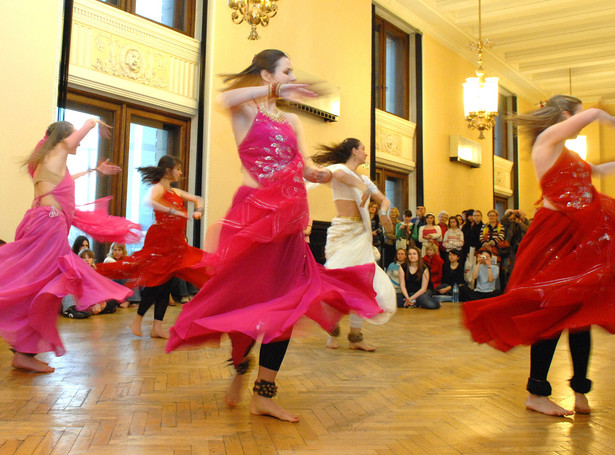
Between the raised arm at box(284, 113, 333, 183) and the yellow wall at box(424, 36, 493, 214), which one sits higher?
the yellow wall at box(424, 36, 493, 214)

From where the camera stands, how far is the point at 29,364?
2938mm

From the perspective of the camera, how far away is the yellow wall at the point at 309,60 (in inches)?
287

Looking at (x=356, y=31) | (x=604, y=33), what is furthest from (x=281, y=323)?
(x=604, y=33)

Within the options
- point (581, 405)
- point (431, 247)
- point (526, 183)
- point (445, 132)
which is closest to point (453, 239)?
point (431, 247)

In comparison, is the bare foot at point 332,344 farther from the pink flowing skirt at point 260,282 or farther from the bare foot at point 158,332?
the pink flowing skirt at point 260,282

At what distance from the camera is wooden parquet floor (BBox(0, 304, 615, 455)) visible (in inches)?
73.0

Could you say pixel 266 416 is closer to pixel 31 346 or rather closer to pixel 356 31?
→ pixel 31 346

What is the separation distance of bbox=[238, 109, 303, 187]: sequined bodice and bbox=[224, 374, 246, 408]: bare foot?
781mm

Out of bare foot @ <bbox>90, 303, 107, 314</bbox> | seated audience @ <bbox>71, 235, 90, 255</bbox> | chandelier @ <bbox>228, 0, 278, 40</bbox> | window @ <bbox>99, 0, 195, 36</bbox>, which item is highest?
window @ <bbox>99, 0, 195, 36</bbox>

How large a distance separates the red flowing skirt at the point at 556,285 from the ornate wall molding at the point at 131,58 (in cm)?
521

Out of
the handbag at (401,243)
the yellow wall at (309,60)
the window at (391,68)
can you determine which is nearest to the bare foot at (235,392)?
the yellow wall at (309,60)

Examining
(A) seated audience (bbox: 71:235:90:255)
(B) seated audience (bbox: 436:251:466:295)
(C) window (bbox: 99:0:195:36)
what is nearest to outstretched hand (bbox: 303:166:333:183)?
→ (A) seated audience (bbox: 71:235:90:255)

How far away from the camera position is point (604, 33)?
11578 mm

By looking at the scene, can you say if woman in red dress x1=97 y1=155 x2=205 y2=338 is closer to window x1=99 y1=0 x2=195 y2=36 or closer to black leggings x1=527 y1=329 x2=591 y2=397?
black leggings x1=527 y1=329 x2=591 y2=397
